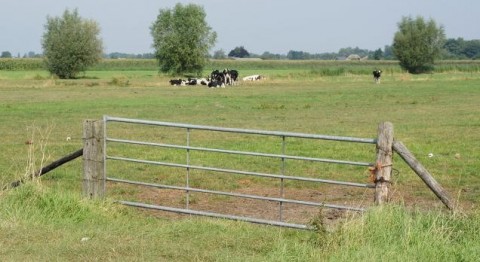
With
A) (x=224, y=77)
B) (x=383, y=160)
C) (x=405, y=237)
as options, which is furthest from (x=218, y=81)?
(x=405, y=237)

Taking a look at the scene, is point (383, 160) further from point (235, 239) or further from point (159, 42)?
point (159, 42)

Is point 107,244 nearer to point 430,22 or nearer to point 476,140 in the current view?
point 476,140

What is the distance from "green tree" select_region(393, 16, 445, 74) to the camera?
101 m

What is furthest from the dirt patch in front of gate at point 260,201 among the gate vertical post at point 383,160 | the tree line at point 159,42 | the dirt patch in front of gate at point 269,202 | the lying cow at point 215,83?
the tree line at point 159,42

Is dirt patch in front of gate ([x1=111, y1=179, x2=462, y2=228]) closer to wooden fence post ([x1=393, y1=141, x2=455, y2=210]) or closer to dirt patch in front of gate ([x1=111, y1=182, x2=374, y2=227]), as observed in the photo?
dirt patch in front of gate ([x1=111, y1=182, x2=374, y2=227])

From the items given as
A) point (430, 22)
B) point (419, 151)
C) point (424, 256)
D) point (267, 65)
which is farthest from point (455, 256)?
point (267, 65)

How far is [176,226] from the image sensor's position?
8.96 meters

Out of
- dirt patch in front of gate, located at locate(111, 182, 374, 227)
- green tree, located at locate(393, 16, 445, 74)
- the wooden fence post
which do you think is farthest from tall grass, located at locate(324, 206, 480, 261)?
green tree, located at locate(393, 16, 445, 74)

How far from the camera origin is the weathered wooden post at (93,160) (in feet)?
35.3

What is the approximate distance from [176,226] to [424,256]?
3.01 meters

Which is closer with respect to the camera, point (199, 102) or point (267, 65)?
point (199, 102)

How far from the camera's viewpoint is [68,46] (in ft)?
267

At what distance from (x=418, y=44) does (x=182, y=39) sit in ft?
115

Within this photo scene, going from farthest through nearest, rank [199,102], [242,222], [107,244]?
[199,102], [242,222], [107,244]
